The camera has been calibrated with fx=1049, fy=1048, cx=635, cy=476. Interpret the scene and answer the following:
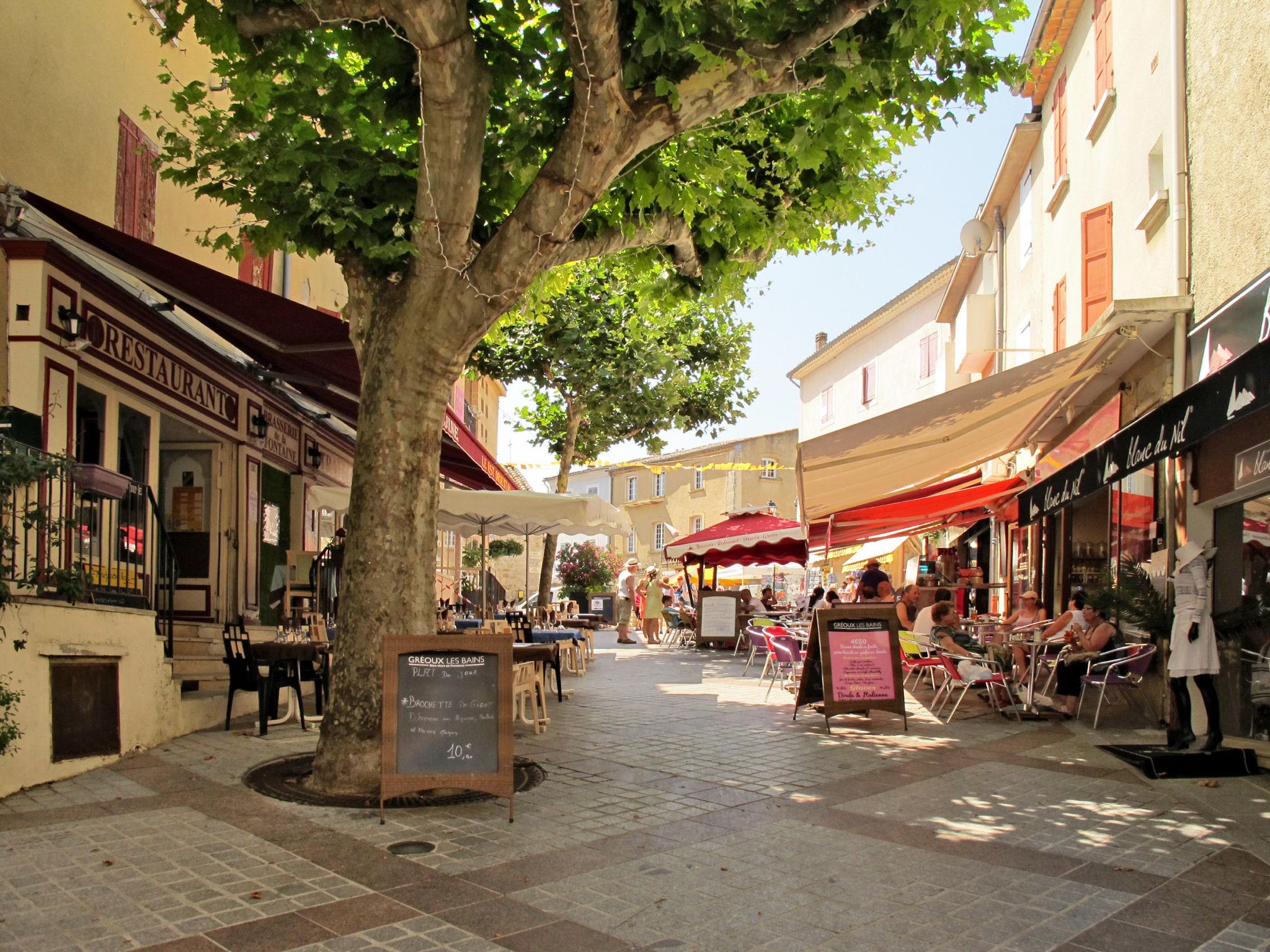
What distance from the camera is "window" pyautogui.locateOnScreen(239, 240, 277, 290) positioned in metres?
12.8

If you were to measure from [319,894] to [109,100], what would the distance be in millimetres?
8469

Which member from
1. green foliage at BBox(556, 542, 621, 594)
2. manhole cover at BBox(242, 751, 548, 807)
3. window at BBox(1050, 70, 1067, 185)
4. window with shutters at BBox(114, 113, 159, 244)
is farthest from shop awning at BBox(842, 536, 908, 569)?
manhole cover at BBox(242, 751, 548, 807)

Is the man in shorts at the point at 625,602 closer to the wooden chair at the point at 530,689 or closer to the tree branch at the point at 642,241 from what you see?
the wooden chair at the point at 530,689

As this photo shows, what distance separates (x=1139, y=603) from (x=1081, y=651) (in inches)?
70.1

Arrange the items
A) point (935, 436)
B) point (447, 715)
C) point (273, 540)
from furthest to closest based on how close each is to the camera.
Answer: point (273, 540)
point (935, 436)
point (447, 715)

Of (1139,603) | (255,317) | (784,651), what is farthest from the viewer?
(784,651)

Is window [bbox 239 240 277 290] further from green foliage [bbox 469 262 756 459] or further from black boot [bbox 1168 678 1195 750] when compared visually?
black boot [bbox 1168 678 1195 750]

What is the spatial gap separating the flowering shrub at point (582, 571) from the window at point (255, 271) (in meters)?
21.2

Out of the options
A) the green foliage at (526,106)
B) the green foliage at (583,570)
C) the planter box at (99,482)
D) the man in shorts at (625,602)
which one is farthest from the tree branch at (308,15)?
the green foliage at (583,570)

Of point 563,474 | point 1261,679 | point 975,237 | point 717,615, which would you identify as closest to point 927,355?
point 975,237

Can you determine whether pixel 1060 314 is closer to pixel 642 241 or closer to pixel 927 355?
pixel 642 241

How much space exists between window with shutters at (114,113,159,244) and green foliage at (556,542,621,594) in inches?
961

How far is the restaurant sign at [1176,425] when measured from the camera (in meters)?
6.61

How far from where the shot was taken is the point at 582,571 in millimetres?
34406
